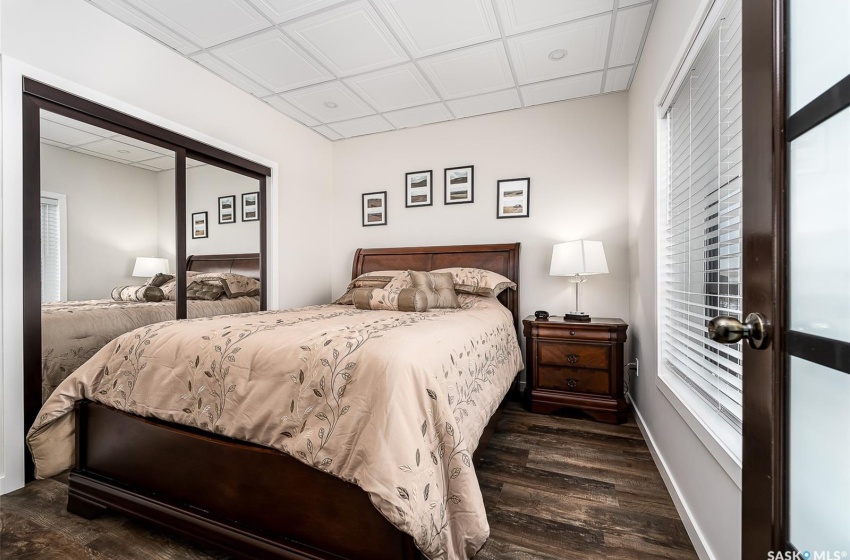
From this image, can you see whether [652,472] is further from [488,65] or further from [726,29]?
[488,65]

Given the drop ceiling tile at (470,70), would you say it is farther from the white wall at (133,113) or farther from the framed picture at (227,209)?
the framed picture at (227,209)

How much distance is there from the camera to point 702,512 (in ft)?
4.41

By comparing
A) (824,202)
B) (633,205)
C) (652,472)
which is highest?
(633,205)

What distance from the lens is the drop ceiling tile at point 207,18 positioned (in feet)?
6.97

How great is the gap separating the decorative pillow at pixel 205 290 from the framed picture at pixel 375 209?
1631 mm

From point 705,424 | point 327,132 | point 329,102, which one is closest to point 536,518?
point 705,424

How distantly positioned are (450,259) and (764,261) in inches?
114

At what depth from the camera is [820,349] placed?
0.51 m

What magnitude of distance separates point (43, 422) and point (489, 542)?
1969 millimetres

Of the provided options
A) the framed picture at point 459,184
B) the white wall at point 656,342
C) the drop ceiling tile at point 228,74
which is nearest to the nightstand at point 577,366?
the white wall at point 656,342

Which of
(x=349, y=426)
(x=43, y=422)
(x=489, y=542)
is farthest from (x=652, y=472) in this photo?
(x=43, y=422)

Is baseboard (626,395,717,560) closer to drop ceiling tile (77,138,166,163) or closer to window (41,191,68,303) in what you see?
window (41,191,68,303)

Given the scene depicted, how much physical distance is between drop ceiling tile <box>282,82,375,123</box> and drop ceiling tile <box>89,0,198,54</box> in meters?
0.81

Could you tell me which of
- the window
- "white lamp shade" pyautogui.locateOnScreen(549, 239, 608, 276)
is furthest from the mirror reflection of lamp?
the window
